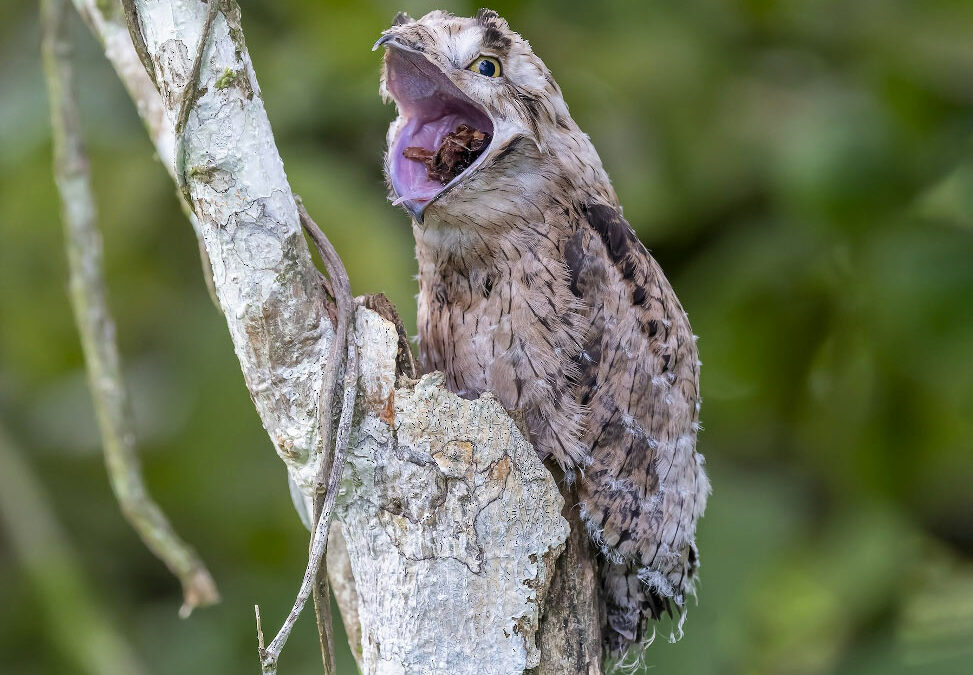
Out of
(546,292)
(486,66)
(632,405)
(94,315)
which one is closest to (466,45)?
(486,66)

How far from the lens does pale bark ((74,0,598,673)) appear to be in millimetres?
1201

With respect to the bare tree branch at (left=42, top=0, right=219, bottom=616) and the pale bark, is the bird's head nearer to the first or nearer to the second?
the pale bark

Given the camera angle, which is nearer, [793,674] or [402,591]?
[402,591]

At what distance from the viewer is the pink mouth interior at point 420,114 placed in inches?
56.4

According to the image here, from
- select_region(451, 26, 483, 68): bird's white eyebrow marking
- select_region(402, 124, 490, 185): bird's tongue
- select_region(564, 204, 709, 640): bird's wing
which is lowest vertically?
select_region(564, 204, 709, 640): bird's wing

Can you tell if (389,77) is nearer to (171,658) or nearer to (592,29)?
(592,29)

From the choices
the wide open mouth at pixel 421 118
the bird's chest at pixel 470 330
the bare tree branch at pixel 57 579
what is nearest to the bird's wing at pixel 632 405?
the bird's chest at pixel 470 330

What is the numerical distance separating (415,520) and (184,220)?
250 centimetres

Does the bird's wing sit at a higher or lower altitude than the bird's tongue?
lower

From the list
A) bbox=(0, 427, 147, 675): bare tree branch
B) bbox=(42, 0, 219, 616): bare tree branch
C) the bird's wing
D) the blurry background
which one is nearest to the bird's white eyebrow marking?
the bird's wing

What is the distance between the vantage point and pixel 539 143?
1537 millimetres

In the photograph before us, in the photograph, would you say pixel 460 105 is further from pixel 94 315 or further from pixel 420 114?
pixel 94 315

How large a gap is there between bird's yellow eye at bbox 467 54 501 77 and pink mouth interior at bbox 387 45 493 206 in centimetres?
5

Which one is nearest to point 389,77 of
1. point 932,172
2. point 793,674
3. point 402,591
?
point 402,591
